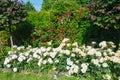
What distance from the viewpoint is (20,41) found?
12.9 meters

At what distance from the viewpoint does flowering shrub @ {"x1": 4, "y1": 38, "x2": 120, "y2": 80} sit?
7.83 m

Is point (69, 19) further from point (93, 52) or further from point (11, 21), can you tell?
point (93, 52)

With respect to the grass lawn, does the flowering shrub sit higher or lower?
higher

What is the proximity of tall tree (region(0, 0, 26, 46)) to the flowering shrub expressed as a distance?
2.46 meters

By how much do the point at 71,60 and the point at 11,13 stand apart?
14.1 feet

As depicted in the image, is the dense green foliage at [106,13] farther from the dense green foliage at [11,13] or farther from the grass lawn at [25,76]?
the grass lawn at [25,76]

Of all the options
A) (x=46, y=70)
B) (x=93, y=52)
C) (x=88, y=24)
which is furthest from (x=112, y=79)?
(x=88, y=24)

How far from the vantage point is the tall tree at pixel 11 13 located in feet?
38.7

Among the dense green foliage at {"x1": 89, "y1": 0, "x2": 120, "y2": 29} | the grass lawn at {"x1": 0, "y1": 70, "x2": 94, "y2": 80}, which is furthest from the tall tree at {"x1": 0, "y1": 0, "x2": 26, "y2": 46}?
the grass lawn at {"x1": 0, "y1": 70, "x2": 94, "y2": 80}

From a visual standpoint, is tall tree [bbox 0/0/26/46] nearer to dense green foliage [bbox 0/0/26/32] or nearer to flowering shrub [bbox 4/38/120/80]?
dense green foliage [bbox 0/0/26/32]

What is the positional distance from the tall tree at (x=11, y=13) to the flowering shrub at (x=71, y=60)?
8.06ft

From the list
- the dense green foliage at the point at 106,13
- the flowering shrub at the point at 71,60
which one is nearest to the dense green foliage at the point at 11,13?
the flowering shrub at the point at 71,60

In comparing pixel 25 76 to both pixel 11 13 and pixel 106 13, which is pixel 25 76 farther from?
pixel 11 13

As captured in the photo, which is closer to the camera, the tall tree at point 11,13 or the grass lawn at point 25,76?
the grass lawn at point 25,76
